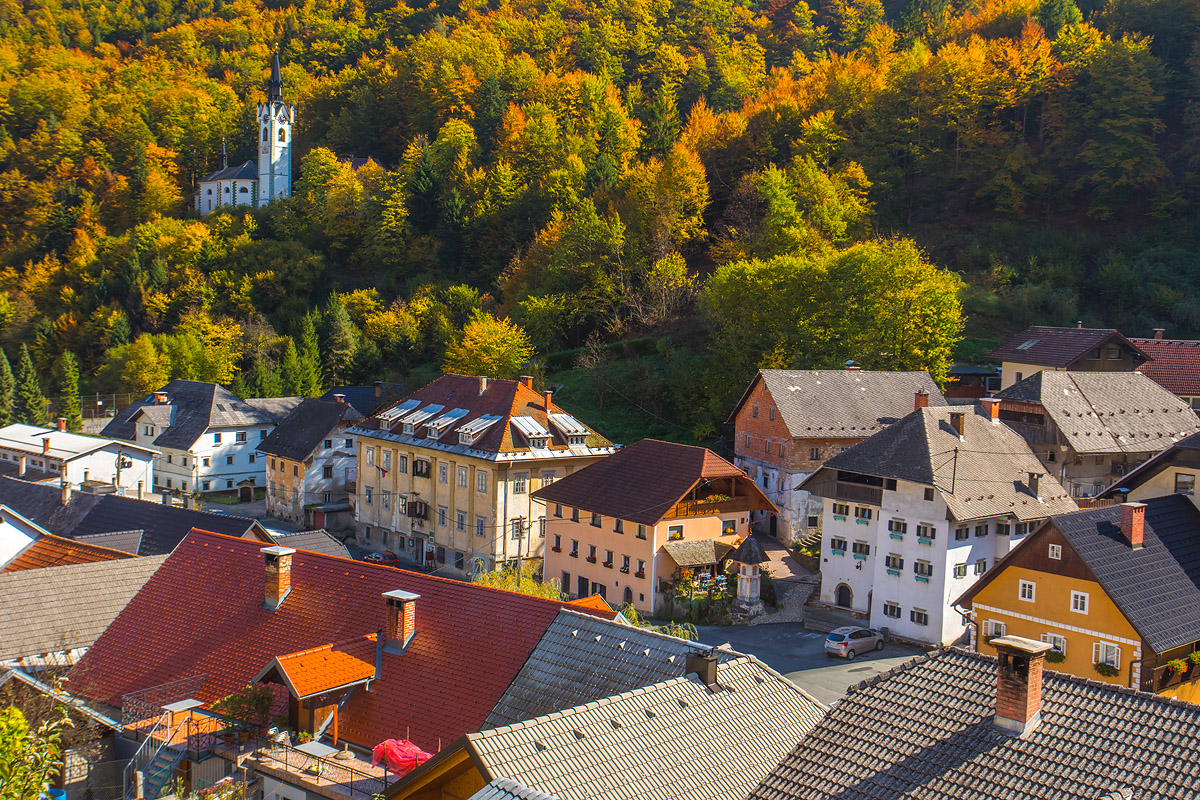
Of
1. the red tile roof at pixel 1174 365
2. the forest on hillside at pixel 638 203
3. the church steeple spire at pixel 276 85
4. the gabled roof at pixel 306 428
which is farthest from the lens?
the church steeple spire at pixel 276 85

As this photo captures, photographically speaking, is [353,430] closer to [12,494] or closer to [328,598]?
[12,494]

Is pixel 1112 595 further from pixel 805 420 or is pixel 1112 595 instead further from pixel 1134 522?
pixel 805 420

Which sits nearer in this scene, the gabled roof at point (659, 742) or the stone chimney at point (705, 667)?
the gabled roof at point (659, 742)

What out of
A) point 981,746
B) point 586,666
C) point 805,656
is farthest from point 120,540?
point 981,746

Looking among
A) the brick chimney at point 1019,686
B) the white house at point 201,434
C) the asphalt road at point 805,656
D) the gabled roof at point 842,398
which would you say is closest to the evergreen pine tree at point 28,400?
the white house at point 201,434

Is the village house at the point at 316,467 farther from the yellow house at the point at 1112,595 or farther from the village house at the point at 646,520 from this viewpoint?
the yellow house at the point at 1112,595
